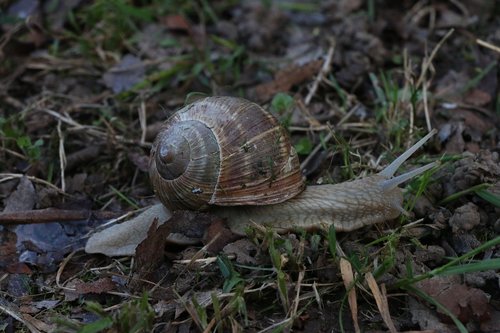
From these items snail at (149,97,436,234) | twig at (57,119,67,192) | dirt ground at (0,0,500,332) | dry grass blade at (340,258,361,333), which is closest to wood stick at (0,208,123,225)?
dirt ground at (0,0,500,332)

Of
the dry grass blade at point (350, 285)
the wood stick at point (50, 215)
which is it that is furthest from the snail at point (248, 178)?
the wood stick at point (50, 215)

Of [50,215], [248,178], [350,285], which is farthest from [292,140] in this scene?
[50,215]

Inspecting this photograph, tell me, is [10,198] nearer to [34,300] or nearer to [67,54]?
[34,300]

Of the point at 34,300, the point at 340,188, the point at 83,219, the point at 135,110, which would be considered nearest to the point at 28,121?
the point at 135,110

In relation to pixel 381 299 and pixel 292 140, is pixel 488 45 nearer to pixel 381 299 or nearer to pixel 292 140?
pixel 292 140

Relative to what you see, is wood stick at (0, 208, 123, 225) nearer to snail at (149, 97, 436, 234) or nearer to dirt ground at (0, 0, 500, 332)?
dirt ground at (0, 0, 500, 332)
